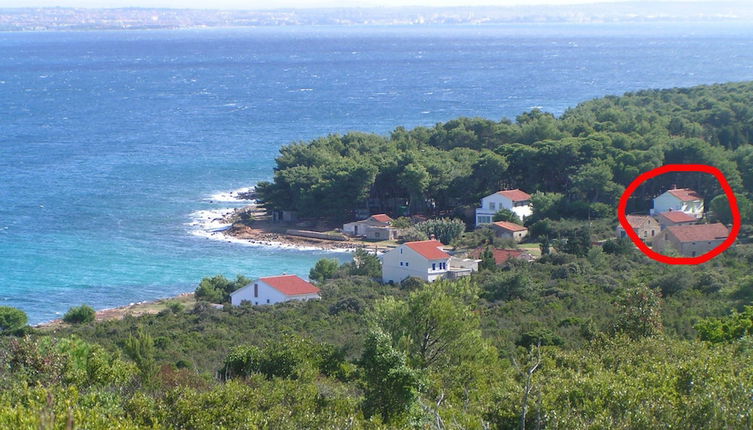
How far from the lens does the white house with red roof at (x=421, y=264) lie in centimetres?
2778

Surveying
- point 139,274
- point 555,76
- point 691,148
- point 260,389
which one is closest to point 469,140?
point 691,148

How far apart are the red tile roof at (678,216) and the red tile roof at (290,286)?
42.9 ft

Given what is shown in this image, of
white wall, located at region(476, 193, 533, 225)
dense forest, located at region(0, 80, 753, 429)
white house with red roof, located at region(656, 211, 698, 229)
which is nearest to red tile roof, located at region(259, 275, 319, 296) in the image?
dense forest, located at region(0, 80, 753, 429)

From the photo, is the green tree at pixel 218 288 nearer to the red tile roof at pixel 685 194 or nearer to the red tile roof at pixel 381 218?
the red tile roof at pixel 381 218

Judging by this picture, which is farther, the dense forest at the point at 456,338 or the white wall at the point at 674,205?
the white wall at the point at 674,205

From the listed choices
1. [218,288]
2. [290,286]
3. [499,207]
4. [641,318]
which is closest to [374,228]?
[499,207]

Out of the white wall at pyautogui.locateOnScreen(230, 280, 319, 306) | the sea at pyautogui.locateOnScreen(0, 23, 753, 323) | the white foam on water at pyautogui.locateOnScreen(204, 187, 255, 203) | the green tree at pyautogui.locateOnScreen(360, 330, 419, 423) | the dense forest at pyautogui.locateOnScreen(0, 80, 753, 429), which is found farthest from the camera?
the white foam on water at pyautogui.locateOnScreen(204, 187, 255, 203)

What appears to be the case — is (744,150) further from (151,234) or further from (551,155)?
(151,234)

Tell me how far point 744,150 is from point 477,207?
10.7m

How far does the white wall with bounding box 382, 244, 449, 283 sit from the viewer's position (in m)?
27.8

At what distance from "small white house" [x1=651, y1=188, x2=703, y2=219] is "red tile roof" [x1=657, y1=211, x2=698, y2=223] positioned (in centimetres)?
128

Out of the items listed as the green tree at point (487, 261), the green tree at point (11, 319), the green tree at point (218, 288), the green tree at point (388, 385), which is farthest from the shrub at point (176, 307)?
the green tree at point (388, 385)

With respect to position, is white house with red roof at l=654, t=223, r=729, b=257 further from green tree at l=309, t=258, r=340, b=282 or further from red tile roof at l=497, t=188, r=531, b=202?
green tree at l=309, t=258, r=340, b=282

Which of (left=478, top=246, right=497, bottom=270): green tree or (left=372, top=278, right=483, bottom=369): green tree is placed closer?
(left=372, top=278, right=483, bottom=369): green tree
